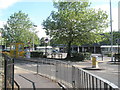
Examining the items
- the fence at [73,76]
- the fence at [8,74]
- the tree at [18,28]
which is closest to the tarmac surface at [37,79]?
the fence at [73,76]

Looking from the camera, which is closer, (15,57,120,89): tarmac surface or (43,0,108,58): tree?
(15,57,120,89): tarmac surface

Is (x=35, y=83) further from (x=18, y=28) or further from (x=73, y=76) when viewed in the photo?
(x=18, y=28)

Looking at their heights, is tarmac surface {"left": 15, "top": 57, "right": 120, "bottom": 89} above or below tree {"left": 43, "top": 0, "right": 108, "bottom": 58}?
below

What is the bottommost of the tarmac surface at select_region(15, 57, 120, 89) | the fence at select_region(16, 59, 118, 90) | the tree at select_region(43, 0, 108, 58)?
the tarmac surface at select_region(15, 57, 120, 89)

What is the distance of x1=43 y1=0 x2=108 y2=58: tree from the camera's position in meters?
28.4

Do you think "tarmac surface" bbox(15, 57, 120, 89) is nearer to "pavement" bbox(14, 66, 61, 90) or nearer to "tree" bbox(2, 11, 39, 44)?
"pavement" bbox(14, 66, 61, 90)

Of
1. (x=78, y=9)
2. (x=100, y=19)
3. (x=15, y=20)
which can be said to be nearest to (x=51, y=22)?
(x=78, y=9)

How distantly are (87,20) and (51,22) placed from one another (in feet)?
18.6

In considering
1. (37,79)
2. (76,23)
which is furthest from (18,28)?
(37,79)

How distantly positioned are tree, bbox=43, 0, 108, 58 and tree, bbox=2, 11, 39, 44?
67.4ft

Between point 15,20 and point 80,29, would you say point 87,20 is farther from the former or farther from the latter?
point 15,20

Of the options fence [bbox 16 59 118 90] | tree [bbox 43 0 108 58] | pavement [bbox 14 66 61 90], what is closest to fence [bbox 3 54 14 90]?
pavement [bbox 14 66 61 90]

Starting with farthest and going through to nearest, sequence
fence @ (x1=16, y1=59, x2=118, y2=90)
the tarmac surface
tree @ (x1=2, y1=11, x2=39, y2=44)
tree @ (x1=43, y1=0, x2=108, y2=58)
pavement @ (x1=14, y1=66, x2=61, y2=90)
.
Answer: tree @ (x1=2, y1=11, x2=39, y2=44), tree @ (x1=43, y1=0, x2=108, y2=58), the tarmac surface, pavement @ (x1=14, y1=66, x2=61, y2=90), fence @ (x1=16, y1=59, x2=118, y2=90)

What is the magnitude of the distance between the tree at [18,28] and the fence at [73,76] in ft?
122
